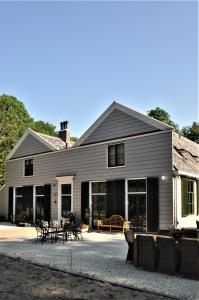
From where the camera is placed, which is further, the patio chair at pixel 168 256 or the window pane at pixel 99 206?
the window pane at pixel 99 206

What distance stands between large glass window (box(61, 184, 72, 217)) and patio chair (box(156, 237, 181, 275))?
13775 millimetres

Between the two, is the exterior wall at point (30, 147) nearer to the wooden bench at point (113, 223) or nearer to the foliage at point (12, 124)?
the foliage at point (12, 124)

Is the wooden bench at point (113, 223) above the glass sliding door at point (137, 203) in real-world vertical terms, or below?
below

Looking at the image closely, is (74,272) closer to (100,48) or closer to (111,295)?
(111,295)

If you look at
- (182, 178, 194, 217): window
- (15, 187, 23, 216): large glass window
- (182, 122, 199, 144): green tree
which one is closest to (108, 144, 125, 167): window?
(182, 178, 194, 217): window

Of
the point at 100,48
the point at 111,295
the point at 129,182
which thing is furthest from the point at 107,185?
the point at 111,295

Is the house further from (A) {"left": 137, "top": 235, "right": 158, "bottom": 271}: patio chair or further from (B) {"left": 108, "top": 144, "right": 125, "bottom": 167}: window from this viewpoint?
(A) {"left": 137, "top": 235, "right": 158, "bottom": 271}: patio chair

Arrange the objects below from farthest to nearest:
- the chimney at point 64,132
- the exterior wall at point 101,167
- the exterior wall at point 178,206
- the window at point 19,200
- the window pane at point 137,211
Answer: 1. the chimney at point 64,132
2. the window at point 19,200
3. the window pane at point 137,211
4. the exterior wall at point 101,167
5. the exterior wall at point 178,206

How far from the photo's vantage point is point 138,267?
9.34m

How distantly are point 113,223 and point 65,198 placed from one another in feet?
15.3

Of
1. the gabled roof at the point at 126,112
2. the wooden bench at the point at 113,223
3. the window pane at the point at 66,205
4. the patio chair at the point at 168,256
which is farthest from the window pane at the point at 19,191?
the patio chair at the point at 168,256

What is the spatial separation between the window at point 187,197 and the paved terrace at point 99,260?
359 cm

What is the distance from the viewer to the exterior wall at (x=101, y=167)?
17109 millimetres

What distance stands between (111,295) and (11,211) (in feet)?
69.1
